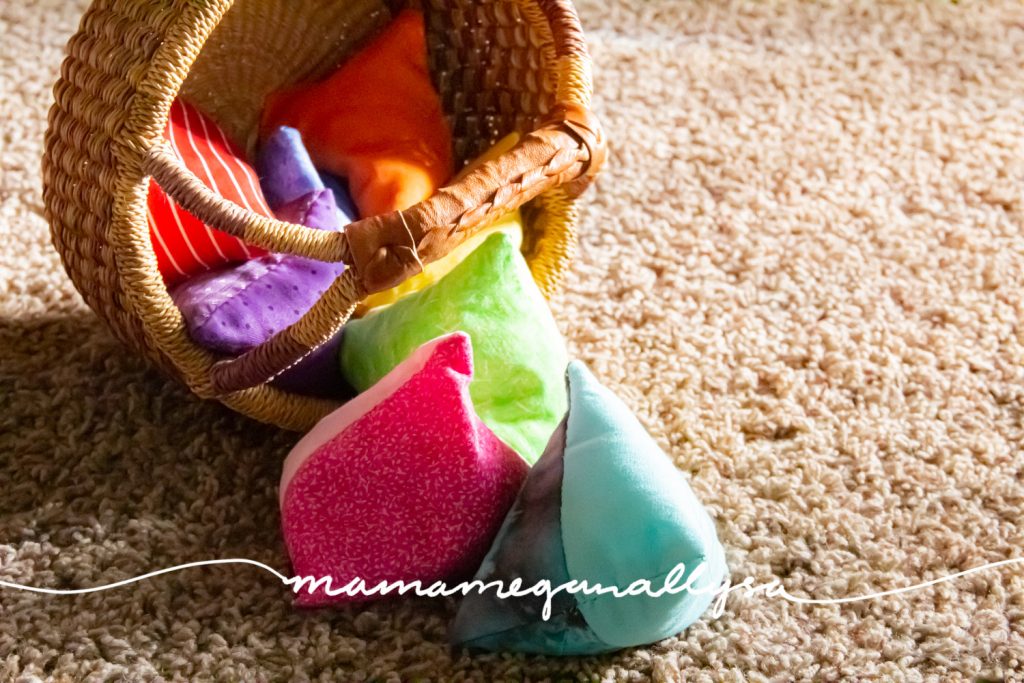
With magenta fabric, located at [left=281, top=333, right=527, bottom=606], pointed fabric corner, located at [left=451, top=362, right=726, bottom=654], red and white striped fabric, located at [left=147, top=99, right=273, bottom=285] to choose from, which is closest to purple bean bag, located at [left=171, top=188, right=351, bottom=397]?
red and white striped fabric, located at [left=147, top=99, right=273, bottom=285]

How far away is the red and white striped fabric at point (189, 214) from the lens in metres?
0.98

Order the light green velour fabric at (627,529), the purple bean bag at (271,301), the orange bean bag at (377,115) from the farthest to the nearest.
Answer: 1. the orange bean bag at (377,115)
2. the purple bean bag at (271,301)
3. the light green velour fabric at (627,529)

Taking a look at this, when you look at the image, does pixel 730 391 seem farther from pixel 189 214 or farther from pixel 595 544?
pixel 189 214

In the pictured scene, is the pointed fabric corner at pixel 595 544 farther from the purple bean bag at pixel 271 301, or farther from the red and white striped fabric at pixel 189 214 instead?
the red and white striped fabric at pixel 189 214

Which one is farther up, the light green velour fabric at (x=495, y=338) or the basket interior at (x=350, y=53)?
the basket interior at (x=350, y=53)

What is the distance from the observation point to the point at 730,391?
1.13 metres

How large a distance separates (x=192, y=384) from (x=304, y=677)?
10.5 inches

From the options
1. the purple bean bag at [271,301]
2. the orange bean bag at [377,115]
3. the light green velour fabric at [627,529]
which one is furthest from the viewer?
the orange bean bag at [377,115]

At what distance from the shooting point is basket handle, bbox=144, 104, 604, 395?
0.84 m

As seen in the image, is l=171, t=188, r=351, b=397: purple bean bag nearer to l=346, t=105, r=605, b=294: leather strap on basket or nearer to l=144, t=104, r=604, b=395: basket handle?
l=144, t=104, r=604, b=395: basket handle

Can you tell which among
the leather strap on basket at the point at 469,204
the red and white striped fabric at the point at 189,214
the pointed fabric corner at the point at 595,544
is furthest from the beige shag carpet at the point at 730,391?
the leather strap on basket at the point at 469,204

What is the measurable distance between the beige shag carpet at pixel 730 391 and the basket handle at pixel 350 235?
0.54 feet

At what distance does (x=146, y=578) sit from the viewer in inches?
35.1

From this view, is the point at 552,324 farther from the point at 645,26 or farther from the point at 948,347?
the point at 645,26
